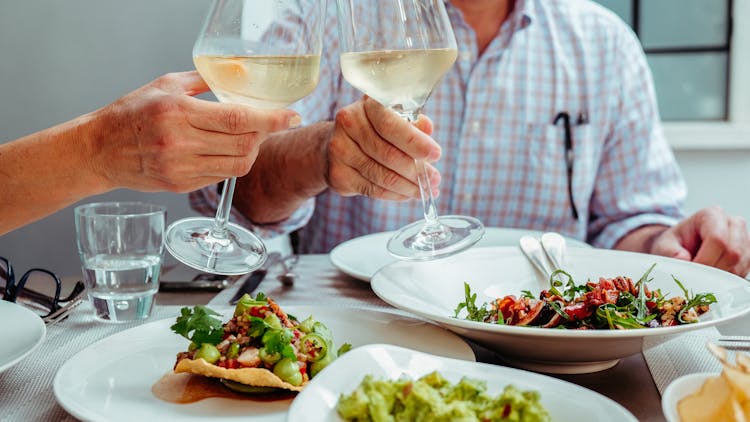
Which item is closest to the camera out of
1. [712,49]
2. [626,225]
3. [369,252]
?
[369,252]

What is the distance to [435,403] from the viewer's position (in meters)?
0.62

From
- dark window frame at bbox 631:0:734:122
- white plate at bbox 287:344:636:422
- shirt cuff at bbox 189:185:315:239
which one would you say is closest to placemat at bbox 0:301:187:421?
white plate at bbox 287:344:636:422

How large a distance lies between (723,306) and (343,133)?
0.63 m

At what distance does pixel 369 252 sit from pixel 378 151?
0.28m

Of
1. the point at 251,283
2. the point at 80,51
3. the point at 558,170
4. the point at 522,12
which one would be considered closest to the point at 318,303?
the point at 251,283

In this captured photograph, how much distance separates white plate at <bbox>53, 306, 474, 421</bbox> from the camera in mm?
746

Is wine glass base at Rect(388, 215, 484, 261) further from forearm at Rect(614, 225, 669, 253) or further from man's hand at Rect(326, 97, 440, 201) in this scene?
forearm at Rect(614, 225, 669, 253)

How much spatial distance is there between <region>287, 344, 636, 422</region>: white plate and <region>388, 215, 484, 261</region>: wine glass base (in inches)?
13.4

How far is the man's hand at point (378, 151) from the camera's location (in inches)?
45.8

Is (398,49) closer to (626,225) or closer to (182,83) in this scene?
(182,83)

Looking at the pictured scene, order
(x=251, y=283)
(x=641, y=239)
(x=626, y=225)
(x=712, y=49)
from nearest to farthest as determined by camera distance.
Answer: (x=251, y=283)
(x=641, y=239)
(x=626, y=225)
(x=712, y=49)

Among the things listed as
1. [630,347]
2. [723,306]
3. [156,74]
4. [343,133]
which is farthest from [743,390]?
[156,74]

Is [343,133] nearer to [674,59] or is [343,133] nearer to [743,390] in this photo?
[743,390]

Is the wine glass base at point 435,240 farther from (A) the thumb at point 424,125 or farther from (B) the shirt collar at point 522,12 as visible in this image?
(B) the shirt collar at point 522,12
